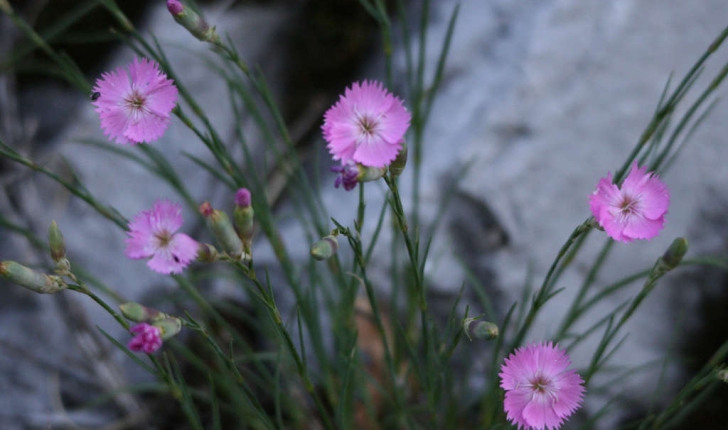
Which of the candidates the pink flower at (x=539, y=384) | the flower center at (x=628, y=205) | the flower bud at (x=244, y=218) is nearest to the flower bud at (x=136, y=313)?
the flower bud at (x=244, y=218)

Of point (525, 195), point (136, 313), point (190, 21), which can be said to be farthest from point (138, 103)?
point (525, 195)

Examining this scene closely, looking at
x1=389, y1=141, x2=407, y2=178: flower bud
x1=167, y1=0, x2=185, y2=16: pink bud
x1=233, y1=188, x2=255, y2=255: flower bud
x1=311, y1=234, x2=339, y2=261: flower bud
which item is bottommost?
x1=311, y1=234, x2=339, y2=261: flower bud

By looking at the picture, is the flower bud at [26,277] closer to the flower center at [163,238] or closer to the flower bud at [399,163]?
the flower center at [163,238]

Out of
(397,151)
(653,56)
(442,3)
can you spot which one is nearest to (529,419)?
(397,151)

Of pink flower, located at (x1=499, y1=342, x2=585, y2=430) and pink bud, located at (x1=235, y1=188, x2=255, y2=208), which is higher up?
pink bud, located at (x1=235, y1=188, x2=255, y2=208)

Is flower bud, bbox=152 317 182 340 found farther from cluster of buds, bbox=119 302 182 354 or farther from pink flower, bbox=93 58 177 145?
pink flower, bbox=93 58 177 145

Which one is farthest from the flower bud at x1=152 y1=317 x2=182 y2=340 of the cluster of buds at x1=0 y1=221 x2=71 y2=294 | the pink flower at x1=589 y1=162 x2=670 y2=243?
the pink flower at x1=589 y1=162 x2=670 y2=243
